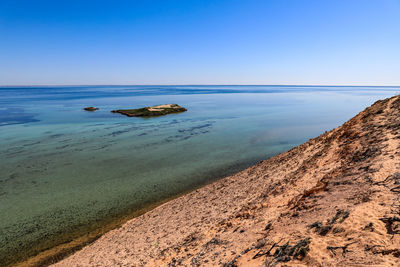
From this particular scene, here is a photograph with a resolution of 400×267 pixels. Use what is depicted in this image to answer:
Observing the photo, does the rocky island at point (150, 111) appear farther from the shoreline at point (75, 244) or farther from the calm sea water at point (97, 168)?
the shoreline at point (75, 244)

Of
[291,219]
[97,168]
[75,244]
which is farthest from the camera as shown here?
[97,168]

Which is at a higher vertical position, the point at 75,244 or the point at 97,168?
the point at 97,168

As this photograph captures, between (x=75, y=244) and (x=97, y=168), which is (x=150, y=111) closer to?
(x=97, y=168)

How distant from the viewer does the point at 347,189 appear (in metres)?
8.34

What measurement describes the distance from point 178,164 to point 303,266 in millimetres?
18069

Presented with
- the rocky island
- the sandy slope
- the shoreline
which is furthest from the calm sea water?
the rocky island

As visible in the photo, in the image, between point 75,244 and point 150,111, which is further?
point 150,111

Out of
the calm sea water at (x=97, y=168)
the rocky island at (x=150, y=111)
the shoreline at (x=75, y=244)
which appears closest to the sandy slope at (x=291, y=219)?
the shoreline at (x=75, y=244)

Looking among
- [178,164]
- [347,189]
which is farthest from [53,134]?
[347,189]

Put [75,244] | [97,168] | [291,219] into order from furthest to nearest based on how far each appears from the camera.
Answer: [97,168]
[75,244]
[291,219]

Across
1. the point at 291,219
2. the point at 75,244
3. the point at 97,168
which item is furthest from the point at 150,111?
the point at 291,219

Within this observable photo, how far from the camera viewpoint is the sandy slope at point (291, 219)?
209 inches

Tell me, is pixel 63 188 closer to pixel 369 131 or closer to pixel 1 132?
pixel 369 131

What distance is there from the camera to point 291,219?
756cm
